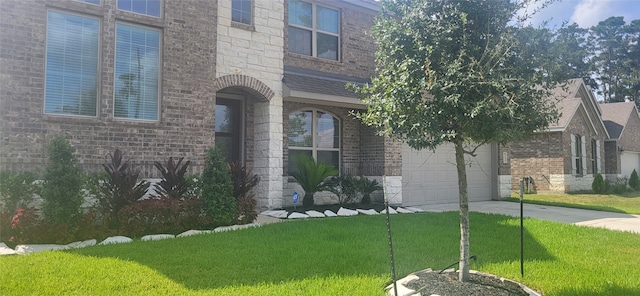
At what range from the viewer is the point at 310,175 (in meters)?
10.6

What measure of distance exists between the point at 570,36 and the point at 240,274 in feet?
14.1

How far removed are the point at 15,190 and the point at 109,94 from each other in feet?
7.91

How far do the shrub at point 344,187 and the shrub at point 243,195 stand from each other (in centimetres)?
281

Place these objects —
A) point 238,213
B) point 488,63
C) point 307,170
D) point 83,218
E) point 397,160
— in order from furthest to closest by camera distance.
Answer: point 397,160
point 307,170
point 238,213
point 83,218
point 488,63

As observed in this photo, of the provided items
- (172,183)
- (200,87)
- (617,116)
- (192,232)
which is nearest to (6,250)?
(192,232)

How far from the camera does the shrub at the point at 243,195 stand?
848cm

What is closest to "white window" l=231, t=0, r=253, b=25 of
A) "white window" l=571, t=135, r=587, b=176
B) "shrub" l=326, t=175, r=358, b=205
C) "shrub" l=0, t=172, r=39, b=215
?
"shrub" l=326, t=175, r=358, b=205

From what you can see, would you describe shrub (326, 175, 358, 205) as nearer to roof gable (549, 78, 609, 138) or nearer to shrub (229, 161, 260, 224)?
shrub (229, 161, 260, 224)

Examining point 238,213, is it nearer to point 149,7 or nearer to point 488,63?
point 149,7

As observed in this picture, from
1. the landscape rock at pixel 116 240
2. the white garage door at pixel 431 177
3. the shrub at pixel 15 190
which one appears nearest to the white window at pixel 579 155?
the white garage door at pixel 431 177

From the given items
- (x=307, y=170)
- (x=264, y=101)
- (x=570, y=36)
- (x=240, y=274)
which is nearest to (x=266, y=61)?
(x=264, y=101)

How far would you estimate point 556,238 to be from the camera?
24.5ft

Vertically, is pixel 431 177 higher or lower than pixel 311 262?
higher

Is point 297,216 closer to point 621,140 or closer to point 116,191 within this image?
point 116,191
